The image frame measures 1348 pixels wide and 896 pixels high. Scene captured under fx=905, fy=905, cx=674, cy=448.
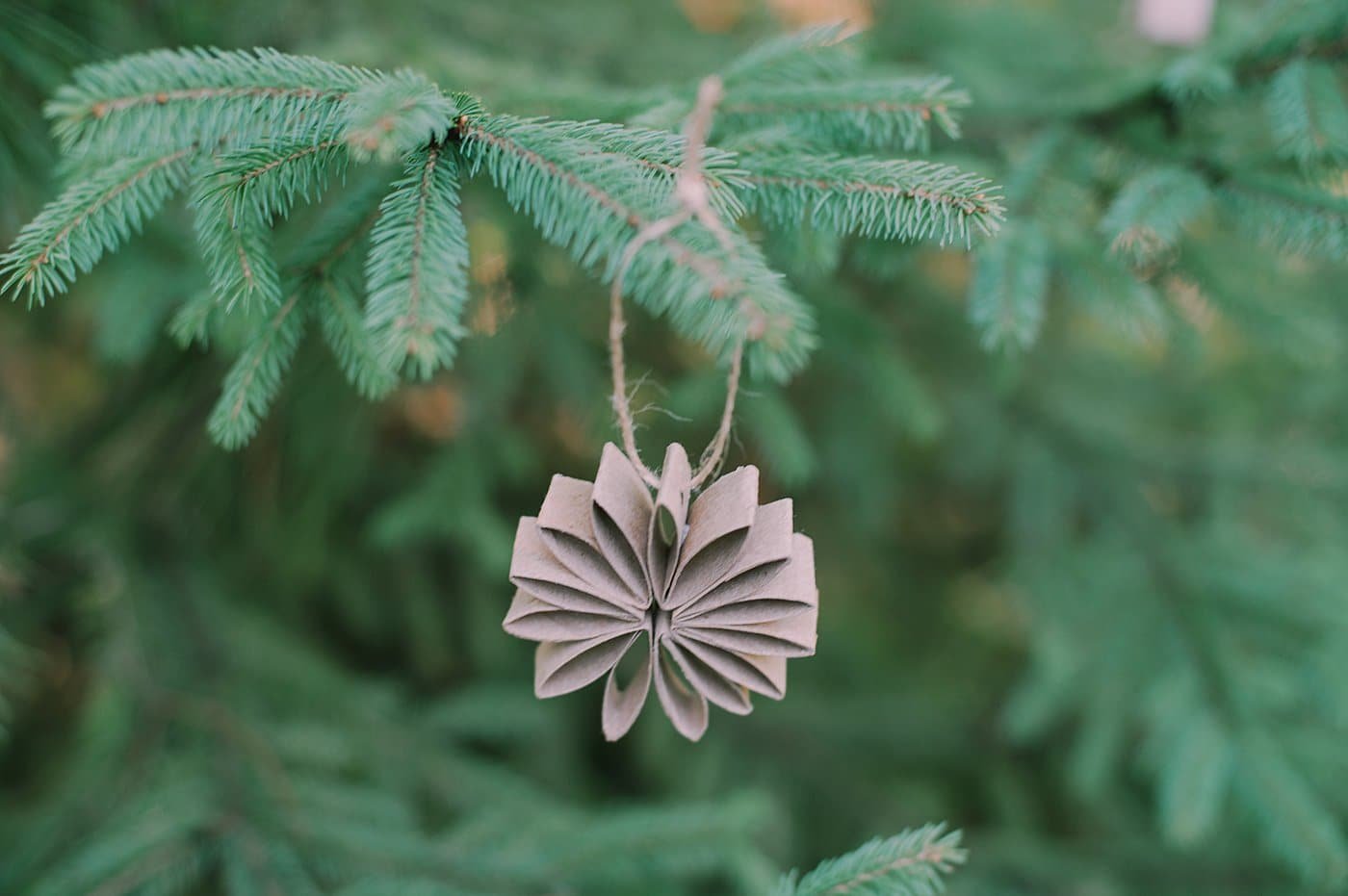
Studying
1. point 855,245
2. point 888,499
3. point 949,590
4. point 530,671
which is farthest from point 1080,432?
point 530,671

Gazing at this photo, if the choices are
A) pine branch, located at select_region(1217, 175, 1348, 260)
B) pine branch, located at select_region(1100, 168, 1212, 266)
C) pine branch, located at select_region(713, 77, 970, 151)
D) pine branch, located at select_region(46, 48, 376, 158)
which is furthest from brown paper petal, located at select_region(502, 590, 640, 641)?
pine branch, located at select_region(1217, 175, 1348, 260)

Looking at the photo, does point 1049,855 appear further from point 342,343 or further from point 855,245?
point 342,343

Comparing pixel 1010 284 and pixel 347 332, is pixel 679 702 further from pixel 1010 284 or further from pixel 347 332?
pixel 1010 284

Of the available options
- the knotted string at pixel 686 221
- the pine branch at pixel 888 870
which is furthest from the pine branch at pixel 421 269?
the pine branch at pixel 888 870

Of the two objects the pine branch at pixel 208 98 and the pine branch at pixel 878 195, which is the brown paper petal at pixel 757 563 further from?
the pine branch at pixel 208 98

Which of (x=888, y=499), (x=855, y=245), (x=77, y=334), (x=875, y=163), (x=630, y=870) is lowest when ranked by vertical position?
(x=630, y=870)

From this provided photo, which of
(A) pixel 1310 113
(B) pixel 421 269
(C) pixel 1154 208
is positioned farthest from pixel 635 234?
(A) pixel 1310 113

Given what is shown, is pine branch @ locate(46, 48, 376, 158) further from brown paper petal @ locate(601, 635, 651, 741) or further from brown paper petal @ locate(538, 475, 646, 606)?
brown paper petal @ locate(601, 635, 651, 741)

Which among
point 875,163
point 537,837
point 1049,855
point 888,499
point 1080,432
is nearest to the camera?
point 875,163
